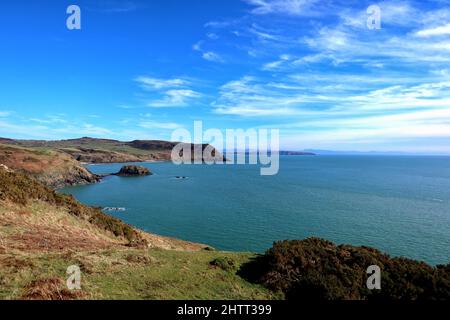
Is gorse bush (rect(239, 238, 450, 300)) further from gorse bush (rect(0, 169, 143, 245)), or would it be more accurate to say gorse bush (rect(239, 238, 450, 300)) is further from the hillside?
gorse bush (rect(0, 169, 143, 245))

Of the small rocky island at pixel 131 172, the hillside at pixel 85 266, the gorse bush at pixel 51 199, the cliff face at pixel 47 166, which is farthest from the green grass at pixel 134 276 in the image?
the small rocky island at pixel 131 172

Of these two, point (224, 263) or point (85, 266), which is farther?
point (224, 263)

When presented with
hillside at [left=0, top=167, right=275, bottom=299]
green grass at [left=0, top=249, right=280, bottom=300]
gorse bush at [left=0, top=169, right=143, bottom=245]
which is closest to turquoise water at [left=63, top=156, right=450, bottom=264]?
gorse bush at [left=0, top=169, right=143, bottom=245]

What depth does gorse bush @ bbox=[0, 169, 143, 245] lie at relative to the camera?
29125 mm

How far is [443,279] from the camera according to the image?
18.5 metres

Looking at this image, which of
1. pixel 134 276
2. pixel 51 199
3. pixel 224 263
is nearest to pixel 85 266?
pixel 134 276

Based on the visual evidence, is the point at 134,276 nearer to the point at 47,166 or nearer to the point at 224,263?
the point at 224,263

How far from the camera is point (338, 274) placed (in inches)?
780

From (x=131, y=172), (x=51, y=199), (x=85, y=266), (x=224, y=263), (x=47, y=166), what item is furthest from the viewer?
(x=131, y=172)

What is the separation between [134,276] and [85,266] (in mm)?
2589

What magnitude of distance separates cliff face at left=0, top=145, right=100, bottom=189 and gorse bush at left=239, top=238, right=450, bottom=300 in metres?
105

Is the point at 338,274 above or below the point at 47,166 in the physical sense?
below

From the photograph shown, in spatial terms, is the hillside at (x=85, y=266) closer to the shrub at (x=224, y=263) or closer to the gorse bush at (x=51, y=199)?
the gorse bush at (x=51, y=199)
